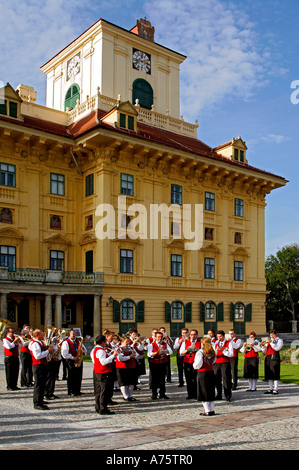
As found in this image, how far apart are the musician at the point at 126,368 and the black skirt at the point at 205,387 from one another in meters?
2.37

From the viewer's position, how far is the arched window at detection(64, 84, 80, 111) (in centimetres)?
3697

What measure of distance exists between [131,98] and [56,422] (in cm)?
2926

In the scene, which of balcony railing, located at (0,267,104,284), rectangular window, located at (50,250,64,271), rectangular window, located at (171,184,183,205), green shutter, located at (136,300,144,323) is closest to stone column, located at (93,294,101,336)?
balcony railing, located at (0,267,104,284)

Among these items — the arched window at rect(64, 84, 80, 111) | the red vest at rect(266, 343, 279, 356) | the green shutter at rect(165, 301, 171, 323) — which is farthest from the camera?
the arched window at rect(64, 84, 80, 111)

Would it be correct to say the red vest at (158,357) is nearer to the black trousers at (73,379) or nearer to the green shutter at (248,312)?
the black trousers at (73,379)

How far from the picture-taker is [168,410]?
472 inches

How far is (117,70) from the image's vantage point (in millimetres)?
35938

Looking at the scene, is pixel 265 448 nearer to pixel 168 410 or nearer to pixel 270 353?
pixel 168 410

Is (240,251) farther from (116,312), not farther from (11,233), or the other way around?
(11,233)

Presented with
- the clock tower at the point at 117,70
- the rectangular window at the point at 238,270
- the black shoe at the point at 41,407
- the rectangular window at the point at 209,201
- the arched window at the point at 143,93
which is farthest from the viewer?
the arched window at the point at 143,93

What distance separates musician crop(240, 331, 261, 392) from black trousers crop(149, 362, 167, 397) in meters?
2.98

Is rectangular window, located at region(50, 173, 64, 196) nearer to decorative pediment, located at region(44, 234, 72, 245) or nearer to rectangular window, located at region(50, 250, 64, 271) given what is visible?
decorative pediment, located at region(44, 234, 72, 245)

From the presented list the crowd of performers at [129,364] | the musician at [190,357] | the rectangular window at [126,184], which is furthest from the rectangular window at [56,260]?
the musician at [190,357]

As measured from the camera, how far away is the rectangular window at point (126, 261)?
3017 cm
